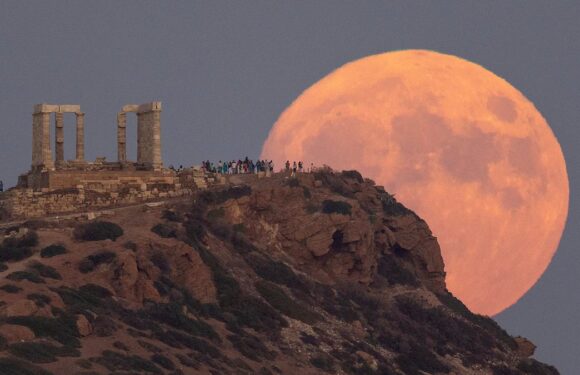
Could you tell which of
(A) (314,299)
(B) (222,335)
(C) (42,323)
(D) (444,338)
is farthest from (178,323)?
(D) (444,338)

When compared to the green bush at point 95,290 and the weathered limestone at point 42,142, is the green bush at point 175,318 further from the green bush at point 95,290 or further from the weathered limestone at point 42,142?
the weathered limestone at point 42,142

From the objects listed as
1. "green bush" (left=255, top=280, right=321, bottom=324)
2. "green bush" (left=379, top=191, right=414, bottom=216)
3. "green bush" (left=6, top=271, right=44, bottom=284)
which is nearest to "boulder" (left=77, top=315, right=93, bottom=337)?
"green bush" (left=6, top=271, right=44, bottom=284)

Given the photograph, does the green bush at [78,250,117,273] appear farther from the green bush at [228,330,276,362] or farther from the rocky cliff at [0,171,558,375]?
the green bush at [228,330,276,362]

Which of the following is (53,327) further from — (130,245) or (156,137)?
(156,137)

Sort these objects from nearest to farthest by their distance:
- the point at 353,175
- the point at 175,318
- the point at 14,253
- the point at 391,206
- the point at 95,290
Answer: the point at 95,290, the point at 175,318, the point at 14,253, the point at 391,206, the point at 353,175

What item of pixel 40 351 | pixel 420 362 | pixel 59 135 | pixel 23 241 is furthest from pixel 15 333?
pixel 59 135
